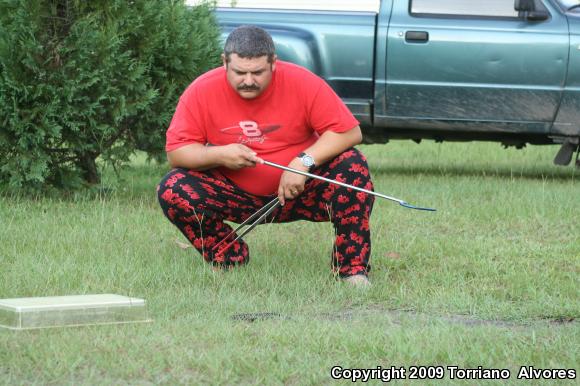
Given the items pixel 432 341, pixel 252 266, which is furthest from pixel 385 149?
pixel 432 341

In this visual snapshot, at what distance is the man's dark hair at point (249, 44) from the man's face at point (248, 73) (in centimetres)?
2

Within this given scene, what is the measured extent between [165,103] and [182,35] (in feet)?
1.60

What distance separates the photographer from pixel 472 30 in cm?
977

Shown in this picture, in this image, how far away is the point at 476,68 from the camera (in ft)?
32.0

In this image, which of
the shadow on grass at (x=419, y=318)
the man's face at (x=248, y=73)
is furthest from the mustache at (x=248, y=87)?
the shadow on grass at (x=419, y=318)

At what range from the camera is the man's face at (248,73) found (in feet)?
17.2

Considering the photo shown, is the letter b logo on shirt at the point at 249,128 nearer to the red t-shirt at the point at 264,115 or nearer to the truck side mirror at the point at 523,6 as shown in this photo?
the red t-shirt at the point at 264,115

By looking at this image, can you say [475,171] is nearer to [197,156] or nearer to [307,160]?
[307,160]

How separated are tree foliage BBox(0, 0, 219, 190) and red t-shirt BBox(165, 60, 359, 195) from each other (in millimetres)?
2349

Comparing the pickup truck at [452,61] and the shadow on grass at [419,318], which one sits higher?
the shadow on grass at [419,318]

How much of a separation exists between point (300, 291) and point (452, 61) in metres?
4.94

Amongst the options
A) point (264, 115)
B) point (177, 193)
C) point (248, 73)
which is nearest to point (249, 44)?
point (248, 73)

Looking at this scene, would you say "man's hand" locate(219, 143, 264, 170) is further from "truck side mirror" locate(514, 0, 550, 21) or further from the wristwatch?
"truck side mirror" locate(514, 0, 550, 21)

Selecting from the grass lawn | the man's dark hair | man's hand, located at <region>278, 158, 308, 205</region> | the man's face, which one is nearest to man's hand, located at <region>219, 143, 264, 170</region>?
man's hand, located at <region>278, 158, 308, 205</region>
